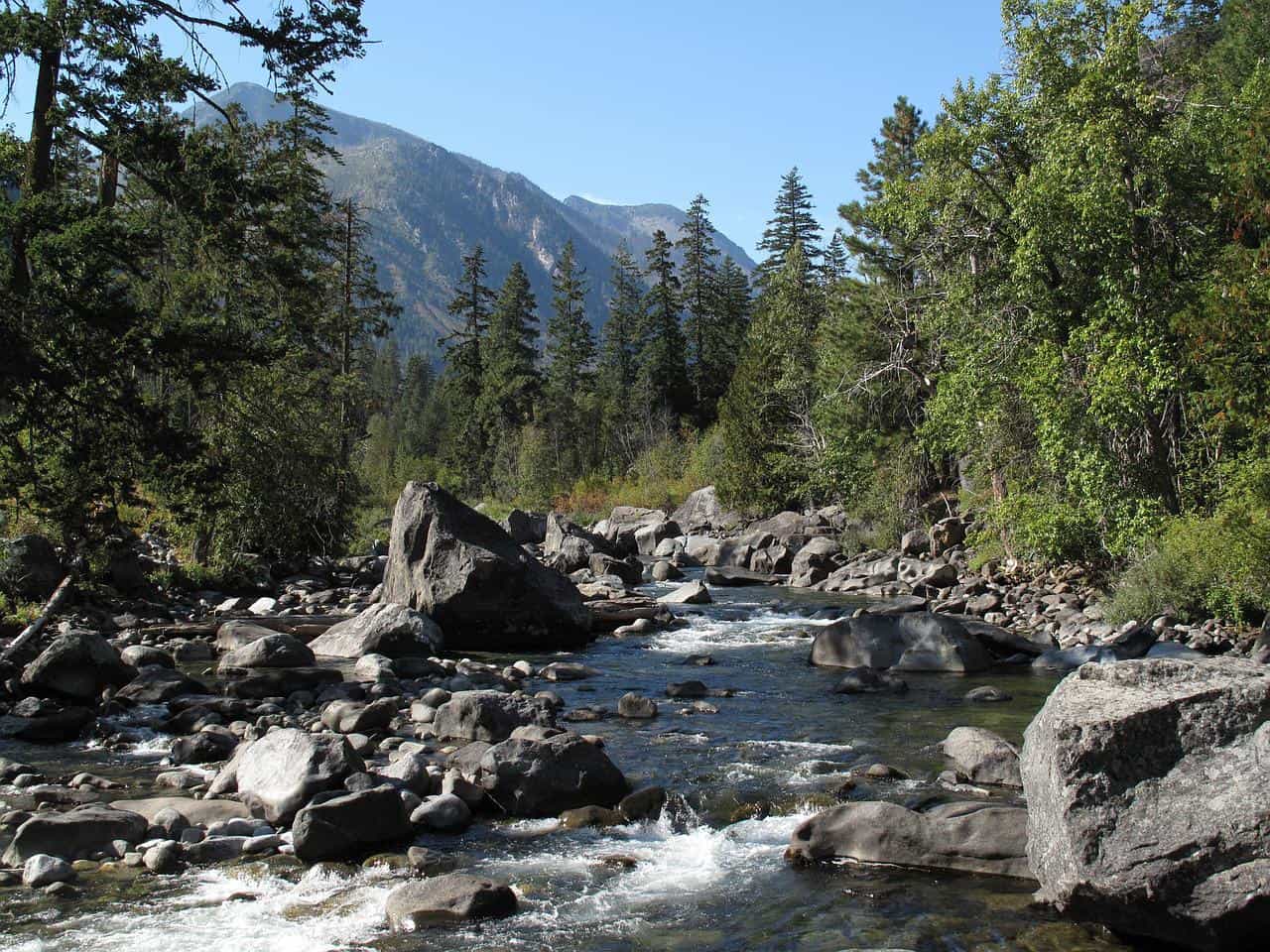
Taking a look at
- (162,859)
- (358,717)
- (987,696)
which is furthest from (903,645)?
(162,859)

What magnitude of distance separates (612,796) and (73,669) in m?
7.56

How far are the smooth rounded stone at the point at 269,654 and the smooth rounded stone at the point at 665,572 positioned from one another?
17.4 metres

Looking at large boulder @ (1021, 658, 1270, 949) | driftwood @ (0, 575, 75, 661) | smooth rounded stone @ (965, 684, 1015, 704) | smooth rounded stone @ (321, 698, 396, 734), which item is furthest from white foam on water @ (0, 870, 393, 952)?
smooth rounded stone @ (965, 684, 1015, 704)

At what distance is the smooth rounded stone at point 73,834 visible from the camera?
700 centimetres

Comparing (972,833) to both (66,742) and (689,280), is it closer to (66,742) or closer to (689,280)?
(66,742)

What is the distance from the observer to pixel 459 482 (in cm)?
6794

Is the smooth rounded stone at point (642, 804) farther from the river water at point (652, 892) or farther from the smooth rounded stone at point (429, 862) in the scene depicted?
the smooth rounded stone at point (429, 862)

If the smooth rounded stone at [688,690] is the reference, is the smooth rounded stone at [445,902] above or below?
above

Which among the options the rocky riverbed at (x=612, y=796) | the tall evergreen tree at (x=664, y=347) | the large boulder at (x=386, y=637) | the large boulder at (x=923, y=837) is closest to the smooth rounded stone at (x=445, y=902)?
the rocky riverbed at (x=612, y=796)

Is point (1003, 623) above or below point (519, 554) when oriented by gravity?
below

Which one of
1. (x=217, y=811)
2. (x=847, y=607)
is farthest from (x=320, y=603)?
(x=217, y=811)

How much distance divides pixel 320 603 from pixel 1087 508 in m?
16.5

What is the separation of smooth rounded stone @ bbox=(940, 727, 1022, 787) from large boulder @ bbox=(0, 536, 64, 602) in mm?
15481

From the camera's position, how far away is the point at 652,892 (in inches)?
269
